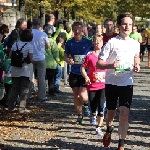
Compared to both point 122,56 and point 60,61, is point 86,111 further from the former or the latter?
point 60,61

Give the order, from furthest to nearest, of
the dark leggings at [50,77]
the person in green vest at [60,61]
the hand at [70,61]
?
the person in green vest at [60,61] → the dark leggings at [50,77] → the hand at [70,61]

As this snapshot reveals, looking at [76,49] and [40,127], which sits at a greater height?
[76,49]

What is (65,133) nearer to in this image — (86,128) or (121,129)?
(86,128)

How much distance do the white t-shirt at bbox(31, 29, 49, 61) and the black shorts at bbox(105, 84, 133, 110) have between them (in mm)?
5553

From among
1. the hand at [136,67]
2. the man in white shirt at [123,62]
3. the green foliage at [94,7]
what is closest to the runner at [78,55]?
the man in white shirt at [123,62]

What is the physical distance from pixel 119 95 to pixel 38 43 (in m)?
5.80

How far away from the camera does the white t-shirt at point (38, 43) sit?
13.3 metres

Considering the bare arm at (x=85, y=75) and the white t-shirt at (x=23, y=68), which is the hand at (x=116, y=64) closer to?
the bare arm at (x=85, y=75)

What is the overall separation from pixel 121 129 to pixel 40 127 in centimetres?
267

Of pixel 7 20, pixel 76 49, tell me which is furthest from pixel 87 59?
pixel 7 20

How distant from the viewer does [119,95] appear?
7.80m

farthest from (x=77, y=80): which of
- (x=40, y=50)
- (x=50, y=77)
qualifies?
(x=50, y=77)

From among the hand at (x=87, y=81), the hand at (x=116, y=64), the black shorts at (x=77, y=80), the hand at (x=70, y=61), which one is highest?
the hand at (x=116, y=64)

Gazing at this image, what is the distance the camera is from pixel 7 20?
19.0 m
